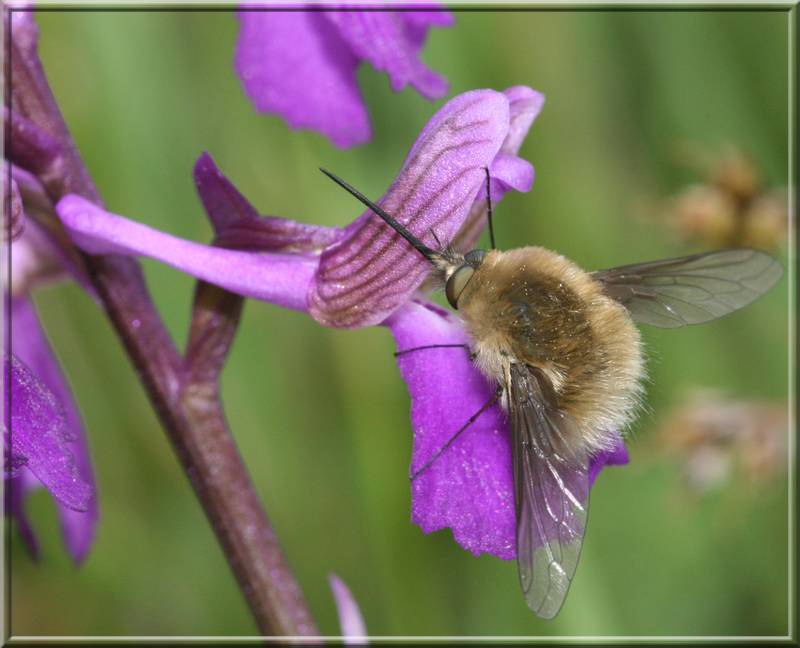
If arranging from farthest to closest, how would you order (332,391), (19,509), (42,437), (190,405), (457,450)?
(332,391) → (19,509) → (190,405) → (457,450) → (42,437)

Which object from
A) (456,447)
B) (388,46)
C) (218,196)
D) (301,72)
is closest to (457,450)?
(456,447)

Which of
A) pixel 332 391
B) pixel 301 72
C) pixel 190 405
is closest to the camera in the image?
pixel 190 405

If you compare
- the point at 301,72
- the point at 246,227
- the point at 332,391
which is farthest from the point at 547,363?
the point at 332,391

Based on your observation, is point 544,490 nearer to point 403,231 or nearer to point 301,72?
point 403,231

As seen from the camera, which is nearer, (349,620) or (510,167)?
(510,167)

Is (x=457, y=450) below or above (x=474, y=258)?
below

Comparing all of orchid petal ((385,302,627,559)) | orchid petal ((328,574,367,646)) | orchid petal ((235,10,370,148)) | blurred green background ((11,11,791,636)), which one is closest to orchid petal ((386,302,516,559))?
orchid petal ((385,302,627,559))

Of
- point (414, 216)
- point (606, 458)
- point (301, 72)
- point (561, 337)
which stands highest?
point (301, 72)
